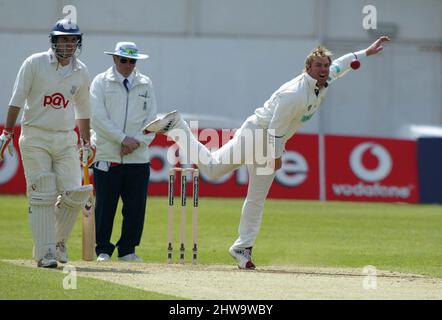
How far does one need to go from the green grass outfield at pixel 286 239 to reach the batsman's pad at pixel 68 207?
1.99 ft

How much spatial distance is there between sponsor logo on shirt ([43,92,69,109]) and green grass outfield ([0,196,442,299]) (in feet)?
4.58

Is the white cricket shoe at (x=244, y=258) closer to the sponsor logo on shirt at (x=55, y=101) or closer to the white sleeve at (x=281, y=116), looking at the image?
the white sleeve at (x=281, y=116)

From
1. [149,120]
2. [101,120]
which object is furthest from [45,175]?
[149,120]

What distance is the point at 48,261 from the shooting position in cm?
1002

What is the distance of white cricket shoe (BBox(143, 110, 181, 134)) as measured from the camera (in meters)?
11.4

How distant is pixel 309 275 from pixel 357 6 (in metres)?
21.9

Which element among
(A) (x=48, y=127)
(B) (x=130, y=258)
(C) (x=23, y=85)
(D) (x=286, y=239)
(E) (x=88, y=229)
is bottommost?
(D) (x=286, y=239)

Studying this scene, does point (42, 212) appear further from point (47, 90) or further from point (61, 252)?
point (47, 90)

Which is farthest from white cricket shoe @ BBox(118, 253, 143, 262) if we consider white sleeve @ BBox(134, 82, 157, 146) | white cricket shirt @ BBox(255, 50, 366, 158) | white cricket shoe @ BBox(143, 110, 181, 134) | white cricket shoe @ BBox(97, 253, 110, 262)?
white cricket shirt @ BBox(255, 50, 366, 158)

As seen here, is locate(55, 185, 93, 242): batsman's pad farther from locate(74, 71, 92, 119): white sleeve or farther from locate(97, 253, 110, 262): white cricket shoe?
locate(97, 253, 110, 262): white cricket shoe

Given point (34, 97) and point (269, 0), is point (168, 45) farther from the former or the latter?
point (34, 97)

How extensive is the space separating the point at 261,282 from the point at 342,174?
521 inches
